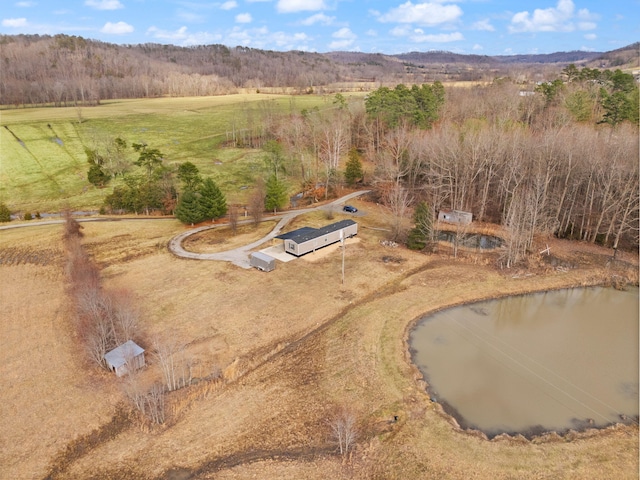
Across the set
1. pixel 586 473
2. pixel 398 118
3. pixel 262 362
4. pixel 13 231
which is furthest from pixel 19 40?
pixel 586 473

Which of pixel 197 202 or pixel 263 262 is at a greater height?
pixel 197 202

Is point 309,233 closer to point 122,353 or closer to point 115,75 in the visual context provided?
point 122,353

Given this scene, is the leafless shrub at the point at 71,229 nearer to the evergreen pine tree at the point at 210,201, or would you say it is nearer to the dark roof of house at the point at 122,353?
the evergreen pine tree at the point at 210,201

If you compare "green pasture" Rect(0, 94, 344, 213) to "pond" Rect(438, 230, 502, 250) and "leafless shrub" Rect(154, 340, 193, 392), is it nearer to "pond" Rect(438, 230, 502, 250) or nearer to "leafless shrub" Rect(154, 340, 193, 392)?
"pond" Rect(438, 230, 502, 250)

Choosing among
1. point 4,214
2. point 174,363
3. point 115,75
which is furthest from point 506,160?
point 115,75

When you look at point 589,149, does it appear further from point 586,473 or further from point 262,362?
point 262,362

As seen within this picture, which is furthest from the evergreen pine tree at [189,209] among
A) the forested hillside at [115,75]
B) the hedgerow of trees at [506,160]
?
the forested hillside at [115,75]
